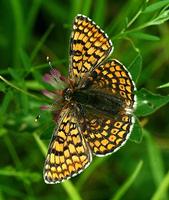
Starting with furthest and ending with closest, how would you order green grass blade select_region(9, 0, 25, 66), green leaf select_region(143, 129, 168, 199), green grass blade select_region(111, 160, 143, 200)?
green grass blade select_region(9, 0, 25, 66) → green leaf select_region(143, 129, 168, 199) → green grass blade select_region(111, 160, 143, 200)

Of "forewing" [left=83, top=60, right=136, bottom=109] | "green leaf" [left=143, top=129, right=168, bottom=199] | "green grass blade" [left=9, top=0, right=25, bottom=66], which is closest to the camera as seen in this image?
"forewing" [left=83, top=60, right=136, bottom=109]

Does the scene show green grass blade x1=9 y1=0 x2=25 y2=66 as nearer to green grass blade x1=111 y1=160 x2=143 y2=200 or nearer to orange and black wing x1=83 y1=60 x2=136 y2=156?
orange and black wing x1=83 y1=60 x2=136 y2=156

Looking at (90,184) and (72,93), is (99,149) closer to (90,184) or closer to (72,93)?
(72,93)

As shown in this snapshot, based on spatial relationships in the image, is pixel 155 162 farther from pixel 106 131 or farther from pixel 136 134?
pixel 106 131

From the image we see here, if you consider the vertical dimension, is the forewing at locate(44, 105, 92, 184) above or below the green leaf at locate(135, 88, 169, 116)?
below

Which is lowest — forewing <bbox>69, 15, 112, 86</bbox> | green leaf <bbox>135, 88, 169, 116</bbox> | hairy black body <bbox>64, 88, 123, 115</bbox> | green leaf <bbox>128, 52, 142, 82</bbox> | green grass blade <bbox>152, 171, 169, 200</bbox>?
green grass blade <bbox>152, 171, 169, 200</bbox>

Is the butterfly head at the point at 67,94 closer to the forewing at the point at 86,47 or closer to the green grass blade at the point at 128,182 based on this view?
the forewing at the point at 86,47

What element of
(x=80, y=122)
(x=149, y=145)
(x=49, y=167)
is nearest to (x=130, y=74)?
(x=80, y=122)

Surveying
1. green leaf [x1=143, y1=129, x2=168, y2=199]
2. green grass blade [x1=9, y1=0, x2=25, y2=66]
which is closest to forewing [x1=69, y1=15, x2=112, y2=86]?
green leaf [x1=143, y1=129, x2=168, y2=199]
